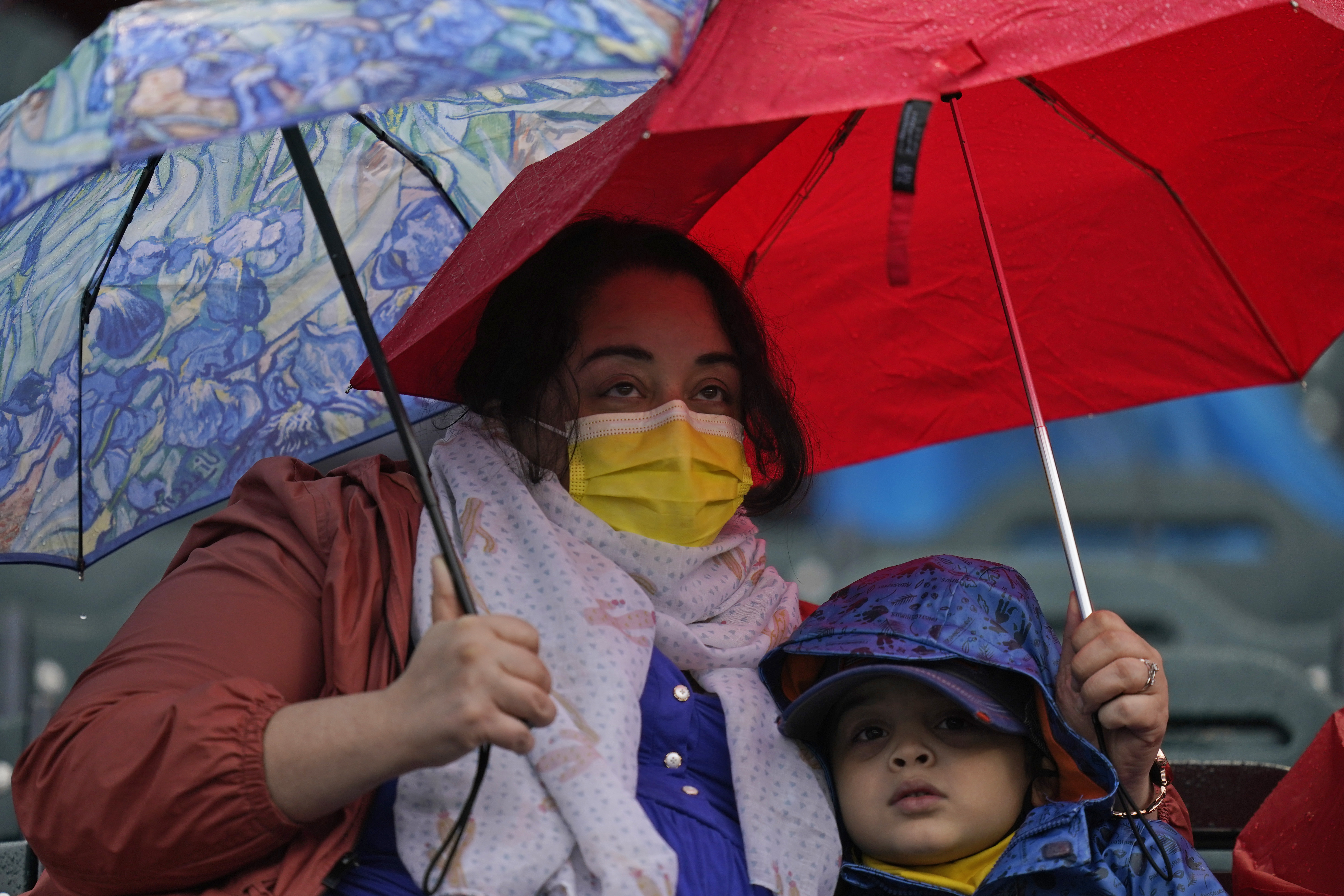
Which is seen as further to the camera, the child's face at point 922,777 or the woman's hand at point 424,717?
the child's face at point 922,777

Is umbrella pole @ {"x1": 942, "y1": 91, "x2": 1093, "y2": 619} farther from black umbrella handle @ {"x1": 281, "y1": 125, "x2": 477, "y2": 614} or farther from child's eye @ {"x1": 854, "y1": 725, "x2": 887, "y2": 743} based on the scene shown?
black umbrella handle @ {"x1": 281, "y1": 125, "x2": 477, "y2": 614}

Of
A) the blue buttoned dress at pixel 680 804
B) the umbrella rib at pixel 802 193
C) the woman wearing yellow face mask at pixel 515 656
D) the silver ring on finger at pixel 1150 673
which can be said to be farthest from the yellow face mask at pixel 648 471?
the silver ring on finger at pixel 1150 673

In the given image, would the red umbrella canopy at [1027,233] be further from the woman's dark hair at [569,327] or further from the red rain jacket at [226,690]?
the red rain jacket at [226,690]

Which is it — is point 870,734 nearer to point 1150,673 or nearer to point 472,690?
point 1150,673

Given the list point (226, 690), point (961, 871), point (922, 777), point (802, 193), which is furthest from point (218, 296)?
point (961, 871)

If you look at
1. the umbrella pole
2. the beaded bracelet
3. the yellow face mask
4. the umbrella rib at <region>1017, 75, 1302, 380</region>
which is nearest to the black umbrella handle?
the yellow face mask

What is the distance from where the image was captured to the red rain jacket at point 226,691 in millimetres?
1580

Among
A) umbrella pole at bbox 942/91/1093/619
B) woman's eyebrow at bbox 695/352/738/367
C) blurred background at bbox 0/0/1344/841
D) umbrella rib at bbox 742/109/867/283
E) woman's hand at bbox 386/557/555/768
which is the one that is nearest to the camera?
woman's hand at bbox 386/557/555/768

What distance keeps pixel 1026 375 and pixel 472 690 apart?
1221 mm

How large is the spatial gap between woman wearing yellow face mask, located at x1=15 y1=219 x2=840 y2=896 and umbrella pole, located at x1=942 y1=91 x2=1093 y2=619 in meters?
0.46

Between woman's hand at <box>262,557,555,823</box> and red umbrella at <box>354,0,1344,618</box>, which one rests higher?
red umbrella at <box>354,0,1344,618</box>

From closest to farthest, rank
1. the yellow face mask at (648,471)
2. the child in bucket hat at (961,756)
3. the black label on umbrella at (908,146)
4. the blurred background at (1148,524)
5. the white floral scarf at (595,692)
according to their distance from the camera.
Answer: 1. the black label on umbrella at (908,146)
2. the white floral scarf at (595,692)
3. the child in bucket hat at (961,756)
4. the yellow face mask at (648,471)
5. the blurred background at (1148,524)

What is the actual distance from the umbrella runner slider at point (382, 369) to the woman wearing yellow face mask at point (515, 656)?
0.06 meters

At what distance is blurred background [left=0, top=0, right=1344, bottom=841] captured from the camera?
19.0ft
